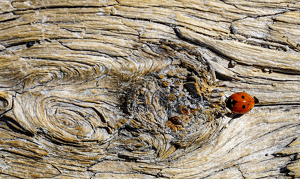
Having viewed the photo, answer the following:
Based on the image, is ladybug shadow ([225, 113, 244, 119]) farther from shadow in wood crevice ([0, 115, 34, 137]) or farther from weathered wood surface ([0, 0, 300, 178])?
shadow in wood crevice ([0, 115, 34, 137])

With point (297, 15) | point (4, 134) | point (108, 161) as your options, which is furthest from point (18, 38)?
point (297, 15)

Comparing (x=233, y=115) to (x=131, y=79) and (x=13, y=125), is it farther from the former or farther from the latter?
(x=13, y=125)

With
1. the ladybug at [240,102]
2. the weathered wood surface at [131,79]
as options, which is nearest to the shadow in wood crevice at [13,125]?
the weathered wood surface at [131,79]

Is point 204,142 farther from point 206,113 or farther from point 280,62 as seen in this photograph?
point 280,62

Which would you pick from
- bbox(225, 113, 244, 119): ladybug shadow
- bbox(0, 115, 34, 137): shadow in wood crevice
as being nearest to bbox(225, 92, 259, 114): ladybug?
bbox(225, 113, 244, 119): ladybug shadow

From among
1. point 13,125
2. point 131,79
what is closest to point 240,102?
point 131,79

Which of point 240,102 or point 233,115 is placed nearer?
point 240,102

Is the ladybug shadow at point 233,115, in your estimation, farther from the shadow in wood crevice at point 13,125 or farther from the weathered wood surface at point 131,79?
the shadow in wood crevice at point 13,125
